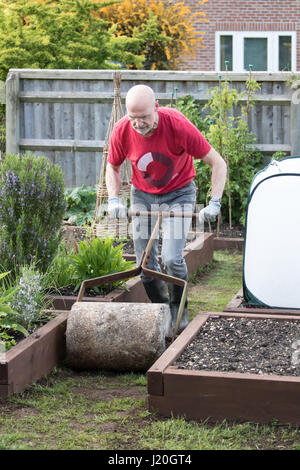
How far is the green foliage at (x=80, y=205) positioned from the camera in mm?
8797

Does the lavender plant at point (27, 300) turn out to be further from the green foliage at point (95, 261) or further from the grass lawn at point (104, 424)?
the green foliage at point (95, 261)

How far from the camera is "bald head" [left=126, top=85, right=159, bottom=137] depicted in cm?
460

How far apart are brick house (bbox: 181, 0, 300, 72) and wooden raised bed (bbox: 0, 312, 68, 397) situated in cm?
1250

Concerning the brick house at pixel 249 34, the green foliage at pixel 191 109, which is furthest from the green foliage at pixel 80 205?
the brick house at pixel 249 34

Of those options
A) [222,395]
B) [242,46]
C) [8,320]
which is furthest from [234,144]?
[242,46]

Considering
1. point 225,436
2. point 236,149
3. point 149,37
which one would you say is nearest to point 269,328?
point 225,436

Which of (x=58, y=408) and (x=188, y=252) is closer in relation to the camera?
(x=58, y=408)

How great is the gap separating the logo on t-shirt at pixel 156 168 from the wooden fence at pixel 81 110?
4.71m

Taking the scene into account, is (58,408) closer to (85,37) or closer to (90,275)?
(90,275)

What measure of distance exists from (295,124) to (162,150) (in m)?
4.86

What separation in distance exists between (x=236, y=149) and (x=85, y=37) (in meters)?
3.93

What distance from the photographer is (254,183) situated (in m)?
5.50

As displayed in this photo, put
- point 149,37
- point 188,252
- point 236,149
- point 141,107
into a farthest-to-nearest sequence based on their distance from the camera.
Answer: point 149,37 < point 236,149 < point 188,252 < point 141,107

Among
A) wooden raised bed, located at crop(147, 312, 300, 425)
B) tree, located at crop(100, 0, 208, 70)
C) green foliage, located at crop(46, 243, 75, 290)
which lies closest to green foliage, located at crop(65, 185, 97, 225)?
green foliage, located at crop(46, 243, 75, 290)
